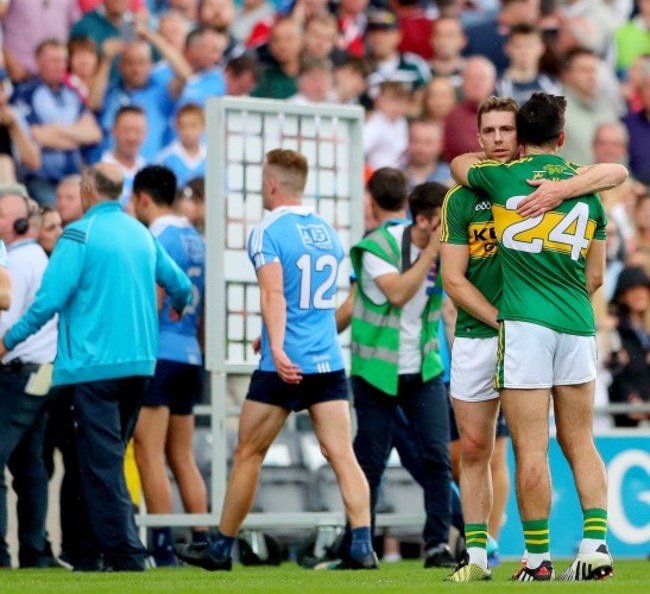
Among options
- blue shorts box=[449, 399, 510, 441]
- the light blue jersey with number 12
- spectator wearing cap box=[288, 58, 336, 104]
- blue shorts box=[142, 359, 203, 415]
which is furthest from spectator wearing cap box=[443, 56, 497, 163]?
the light blue jersey with number 12

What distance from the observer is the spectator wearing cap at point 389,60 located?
811 inches

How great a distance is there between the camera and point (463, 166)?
10.2 metres

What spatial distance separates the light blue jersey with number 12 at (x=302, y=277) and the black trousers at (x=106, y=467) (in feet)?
3.10

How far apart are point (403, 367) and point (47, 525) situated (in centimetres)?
339

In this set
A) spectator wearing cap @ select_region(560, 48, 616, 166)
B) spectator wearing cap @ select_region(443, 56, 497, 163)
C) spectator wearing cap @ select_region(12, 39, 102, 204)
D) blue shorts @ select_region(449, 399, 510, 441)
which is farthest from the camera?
spectator wearing cap @ select_region(560, 48, 616, 166)

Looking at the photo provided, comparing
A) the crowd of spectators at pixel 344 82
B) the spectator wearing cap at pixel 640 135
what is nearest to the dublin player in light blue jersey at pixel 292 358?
the crowd of spectators at pixel 344 82

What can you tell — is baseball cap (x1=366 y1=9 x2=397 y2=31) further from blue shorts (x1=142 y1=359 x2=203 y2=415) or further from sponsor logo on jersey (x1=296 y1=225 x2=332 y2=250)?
sponsor logo on jersey (x1=296 y1=225 x2=332 y2=250)

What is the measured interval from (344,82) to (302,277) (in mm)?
8321

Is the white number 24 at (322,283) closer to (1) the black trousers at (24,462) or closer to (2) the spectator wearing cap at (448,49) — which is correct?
(1) the black trousers at (24,462)

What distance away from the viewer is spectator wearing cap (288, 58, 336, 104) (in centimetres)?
1891

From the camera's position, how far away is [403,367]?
12578mm

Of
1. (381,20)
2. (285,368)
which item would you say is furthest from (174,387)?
(381,20)

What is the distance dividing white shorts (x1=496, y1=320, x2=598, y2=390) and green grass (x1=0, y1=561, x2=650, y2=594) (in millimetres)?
1025

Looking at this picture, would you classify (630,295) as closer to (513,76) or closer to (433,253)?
(513,76)
